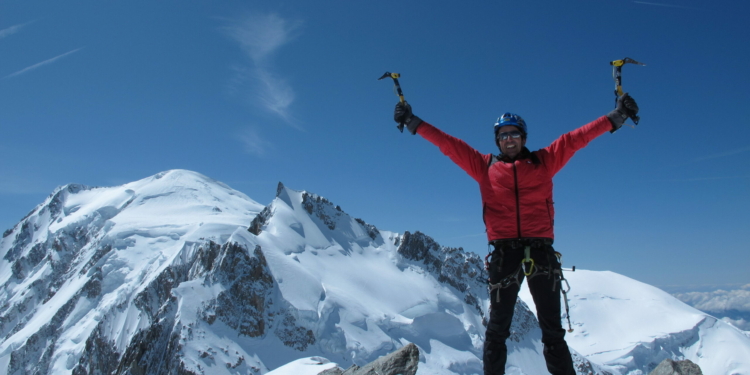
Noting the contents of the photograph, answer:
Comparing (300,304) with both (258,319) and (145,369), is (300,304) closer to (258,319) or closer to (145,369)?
(258,319)

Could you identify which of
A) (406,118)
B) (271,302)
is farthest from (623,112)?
(271,302)

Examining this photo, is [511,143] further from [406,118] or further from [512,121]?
[406,118]

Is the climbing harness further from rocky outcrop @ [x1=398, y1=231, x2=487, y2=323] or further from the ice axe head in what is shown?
rocky outcrop @ [x1=398, y1=231, x2=487, y2=323]

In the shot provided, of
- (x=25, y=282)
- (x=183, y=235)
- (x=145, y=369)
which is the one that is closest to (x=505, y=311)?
(x=145, y=369)

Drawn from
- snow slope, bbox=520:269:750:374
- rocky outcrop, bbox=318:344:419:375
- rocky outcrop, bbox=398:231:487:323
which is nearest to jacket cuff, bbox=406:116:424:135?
rocky outcrop, bbox=318:344:419:375

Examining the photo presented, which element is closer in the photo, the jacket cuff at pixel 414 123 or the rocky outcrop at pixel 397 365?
the jacket cuff at pixel 414 123

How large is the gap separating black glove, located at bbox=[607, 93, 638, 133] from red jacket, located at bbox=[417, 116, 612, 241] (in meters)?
0.09

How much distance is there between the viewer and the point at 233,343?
2665 inches

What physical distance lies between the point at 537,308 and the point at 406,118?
3.52 meters

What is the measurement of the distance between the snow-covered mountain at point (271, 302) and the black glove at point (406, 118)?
11.7 metres

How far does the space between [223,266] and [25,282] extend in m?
151

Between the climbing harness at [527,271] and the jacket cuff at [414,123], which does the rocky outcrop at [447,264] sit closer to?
the climbing harness at [527,271]

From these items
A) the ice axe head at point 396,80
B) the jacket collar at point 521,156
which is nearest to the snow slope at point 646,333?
the jacket collar at point 521,156

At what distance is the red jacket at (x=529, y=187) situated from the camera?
20.5ft
